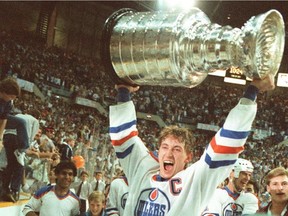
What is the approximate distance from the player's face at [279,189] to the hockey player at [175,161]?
3.20ft

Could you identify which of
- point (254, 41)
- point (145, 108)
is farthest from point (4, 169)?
point (145, 108)

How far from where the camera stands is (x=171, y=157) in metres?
2.09

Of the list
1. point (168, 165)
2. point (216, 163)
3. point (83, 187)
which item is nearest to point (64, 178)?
point (168, 165)

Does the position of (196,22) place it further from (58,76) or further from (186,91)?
(186,91)

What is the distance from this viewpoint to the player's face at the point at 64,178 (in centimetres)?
355

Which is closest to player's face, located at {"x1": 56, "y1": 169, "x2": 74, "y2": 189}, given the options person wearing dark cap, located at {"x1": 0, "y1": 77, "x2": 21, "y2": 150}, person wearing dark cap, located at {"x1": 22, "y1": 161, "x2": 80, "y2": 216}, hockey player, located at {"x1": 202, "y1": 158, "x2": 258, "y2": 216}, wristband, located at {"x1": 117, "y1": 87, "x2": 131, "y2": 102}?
person wearing dark cap, located at {"x1": 22, "y1": 161, "x2": 80, "y2": 216}

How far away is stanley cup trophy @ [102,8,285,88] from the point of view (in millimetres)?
1521

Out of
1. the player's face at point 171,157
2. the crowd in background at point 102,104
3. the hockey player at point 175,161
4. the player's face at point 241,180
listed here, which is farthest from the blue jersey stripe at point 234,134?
the crowd in background at point 102,104

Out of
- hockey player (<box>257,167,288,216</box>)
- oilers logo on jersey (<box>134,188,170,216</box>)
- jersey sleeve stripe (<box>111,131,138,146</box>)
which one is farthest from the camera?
hockey player (<box>257,167,288,216</box>)

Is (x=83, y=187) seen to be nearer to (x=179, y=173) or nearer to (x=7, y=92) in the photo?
(x=7, y=92)

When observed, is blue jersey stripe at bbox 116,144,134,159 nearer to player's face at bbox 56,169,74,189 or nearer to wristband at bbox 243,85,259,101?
wristband at bbox 243,85,259,101

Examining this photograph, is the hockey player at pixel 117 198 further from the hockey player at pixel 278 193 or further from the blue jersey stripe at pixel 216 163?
the blue jersey stripe at pixel 216 163

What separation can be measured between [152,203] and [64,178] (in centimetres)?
175

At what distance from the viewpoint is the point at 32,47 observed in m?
16.8
